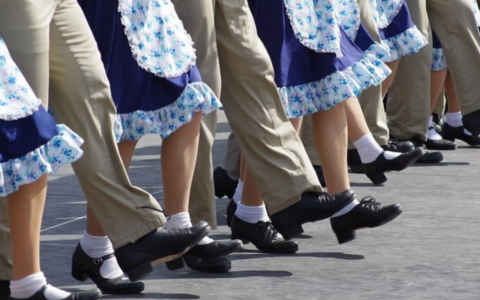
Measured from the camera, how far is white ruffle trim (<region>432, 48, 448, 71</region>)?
25.3 ft

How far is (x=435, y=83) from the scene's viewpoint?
773cm

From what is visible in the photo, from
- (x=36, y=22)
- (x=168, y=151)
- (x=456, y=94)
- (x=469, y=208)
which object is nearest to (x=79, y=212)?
(x=168, y=151)

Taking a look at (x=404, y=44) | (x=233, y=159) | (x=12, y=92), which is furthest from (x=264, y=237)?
(x=404, y=44)

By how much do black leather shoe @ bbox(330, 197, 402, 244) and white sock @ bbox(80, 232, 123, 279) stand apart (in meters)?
1.00

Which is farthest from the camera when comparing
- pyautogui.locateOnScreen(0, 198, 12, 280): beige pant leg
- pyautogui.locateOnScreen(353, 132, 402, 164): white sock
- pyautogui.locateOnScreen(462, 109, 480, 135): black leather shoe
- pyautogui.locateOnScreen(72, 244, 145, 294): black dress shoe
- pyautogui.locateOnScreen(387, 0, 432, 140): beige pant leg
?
pyautogui.locateOnScreen(462, 109, 480, 135): black leather shoe

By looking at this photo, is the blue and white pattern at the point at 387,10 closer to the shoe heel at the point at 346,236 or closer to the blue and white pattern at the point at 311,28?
the blue and white pattern at the point at 311,28

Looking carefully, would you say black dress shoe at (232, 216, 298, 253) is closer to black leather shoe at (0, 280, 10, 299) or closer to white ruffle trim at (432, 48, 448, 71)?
black leather shoe at (0, 280, 10, 299)

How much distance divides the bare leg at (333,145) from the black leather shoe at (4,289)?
5.02ft

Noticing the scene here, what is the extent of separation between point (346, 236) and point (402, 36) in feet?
7.45

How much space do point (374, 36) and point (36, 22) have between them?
287 centimetres

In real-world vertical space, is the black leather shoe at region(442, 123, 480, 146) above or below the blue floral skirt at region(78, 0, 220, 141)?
below

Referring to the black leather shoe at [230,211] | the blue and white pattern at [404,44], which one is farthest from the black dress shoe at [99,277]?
the blue and white pattern at [404,44]

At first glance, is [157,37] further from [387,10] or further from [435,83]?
[435,83]

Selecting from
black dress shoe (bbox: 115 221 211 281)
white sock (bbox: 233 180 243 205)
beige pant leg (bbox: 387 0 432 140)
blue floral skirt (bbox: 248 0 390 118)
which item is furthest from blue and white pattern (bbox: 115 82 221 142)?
beige pant leg (bbox: 387 0 432 140)
